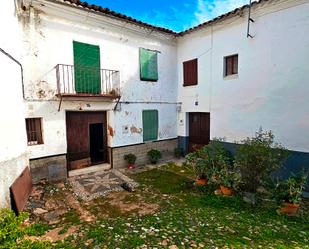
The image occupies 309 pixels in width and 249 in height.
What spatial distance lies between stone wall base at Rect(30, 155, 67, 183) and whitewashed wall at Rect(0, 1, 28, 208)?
85 cm

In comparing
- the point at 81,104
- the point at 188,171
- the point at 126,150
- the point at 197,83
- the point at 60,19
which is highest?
the point at 60,19

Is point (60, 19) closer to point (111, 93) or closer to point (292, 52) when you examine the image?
point (111, 93)

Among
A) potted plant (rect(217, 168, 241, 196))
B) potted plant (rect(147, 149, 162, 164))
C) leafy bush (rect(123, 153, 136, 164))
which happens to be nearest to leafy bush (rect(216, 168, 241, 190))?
potted plant (rect(217, 168, 241, 196))

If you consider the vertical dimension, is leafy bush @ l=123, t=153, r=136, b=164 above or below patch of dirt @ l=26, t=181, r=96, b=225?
above

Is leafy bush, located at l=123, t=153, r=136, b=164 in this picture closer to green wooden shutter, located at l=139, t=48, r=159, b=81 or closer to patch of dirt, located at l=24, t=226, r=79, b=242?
green wooden shutter, located at l=139, t=48, r=159, b=81

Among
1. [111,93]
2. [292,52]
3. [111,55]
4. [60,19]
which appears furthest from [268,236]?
[60,19]

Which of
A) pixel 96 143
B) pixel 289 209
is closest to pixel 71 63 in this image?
pixel 96 143

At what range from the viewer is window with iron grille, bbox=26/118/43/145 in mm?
7391

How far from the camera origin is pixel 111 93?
910 cm

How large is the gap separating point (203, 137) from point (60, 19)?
27.2 feet

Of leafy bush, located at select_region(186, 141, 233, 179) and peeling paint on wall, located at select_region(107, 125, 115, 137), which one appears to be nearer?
leafy bush, located at select_region(186, 141, 233, 179)

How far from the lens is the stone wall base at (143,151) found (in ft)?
31.2

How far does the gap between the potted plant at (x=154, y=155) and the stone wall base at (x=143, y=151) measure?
22cm

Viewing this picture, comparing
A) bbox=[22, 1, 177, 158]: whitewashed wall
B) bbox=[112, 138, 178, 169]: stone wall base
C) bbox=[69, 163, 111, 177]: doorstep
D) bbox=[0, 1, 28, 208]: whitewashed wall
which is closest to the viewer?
bbox=[0, 1, 28, 208]: whitewashed wall
